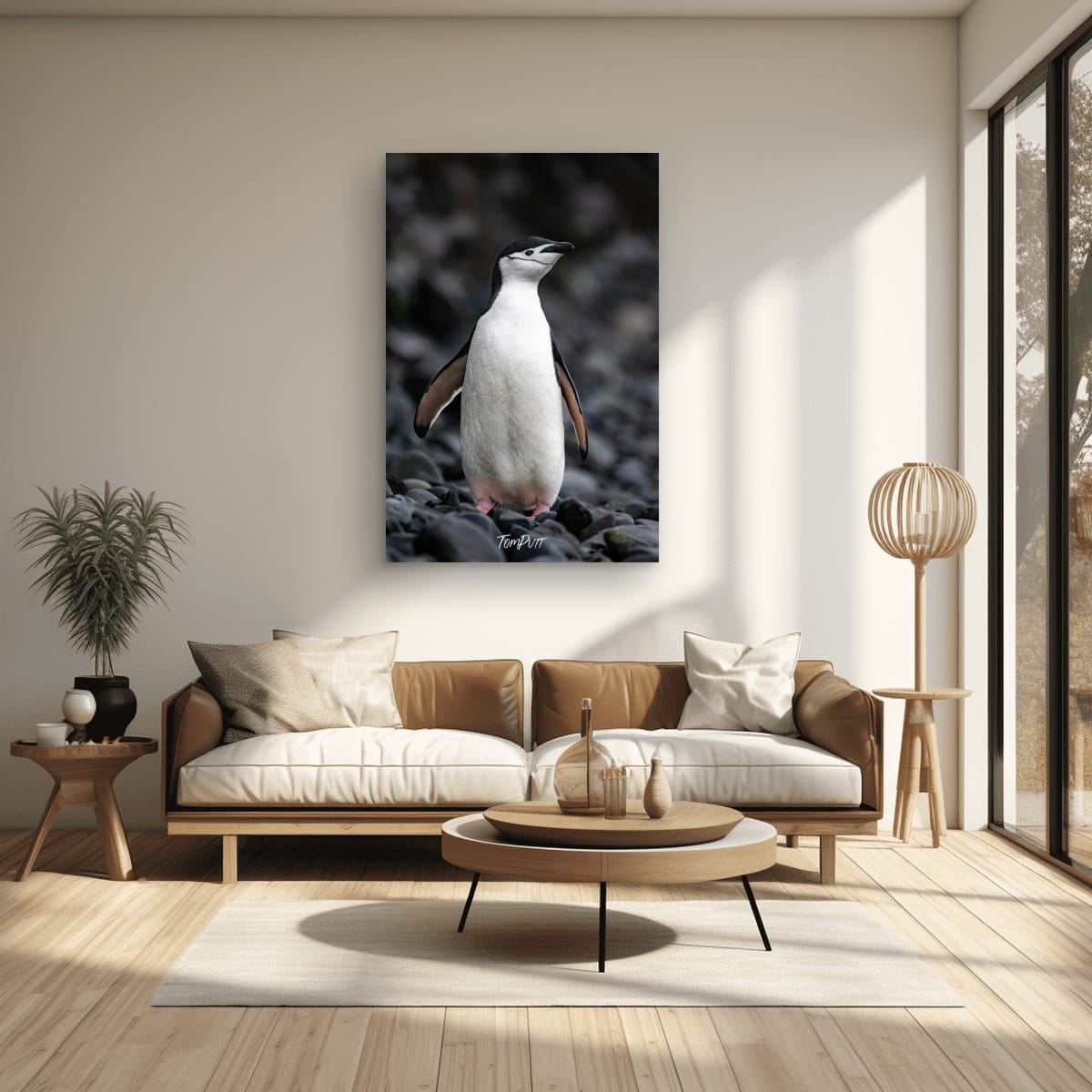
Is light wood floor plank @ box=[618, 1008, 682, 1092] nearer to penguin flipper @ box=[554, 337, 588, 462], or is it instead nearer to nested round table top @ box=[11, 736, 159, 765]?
nested round table top @ box=[11, 736, 159, 765]

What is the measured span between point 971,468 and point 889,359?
23.1 inches

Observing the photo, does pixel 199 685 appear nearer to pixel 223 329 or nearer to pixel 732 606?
pixel 223 329

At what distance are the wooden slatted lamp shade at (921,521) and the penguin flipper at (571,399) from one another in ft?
4.01

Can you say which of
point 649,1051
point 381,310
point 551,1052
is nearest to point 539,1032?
point 551,1052

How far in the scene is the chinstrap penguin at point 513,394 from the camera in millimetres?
5457

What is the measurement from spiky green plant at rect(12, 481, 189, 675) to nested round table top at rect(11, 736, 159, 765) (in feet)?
1.46

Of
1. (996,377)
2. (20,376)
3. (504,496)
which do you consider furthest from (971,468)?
(20,376)

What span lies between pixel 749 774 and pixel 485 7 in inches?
132

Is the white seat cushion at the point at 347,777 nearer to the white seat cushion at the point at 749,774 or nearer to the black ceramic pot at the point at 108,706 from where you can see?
the white seat cushion at the point at 749,774

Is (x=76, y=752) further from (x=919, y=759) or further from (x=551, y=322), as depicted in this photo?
(x=919, y=759)

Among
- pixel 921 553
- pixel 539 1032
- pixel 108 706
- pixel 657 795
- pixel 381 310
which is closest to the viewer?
pixel 539 1032

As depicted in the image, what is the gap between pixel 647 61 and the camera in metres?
5.53

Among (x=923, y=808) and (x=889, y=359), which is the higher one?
(x=889, y=359)

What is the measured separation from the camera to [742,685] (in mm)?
4941
